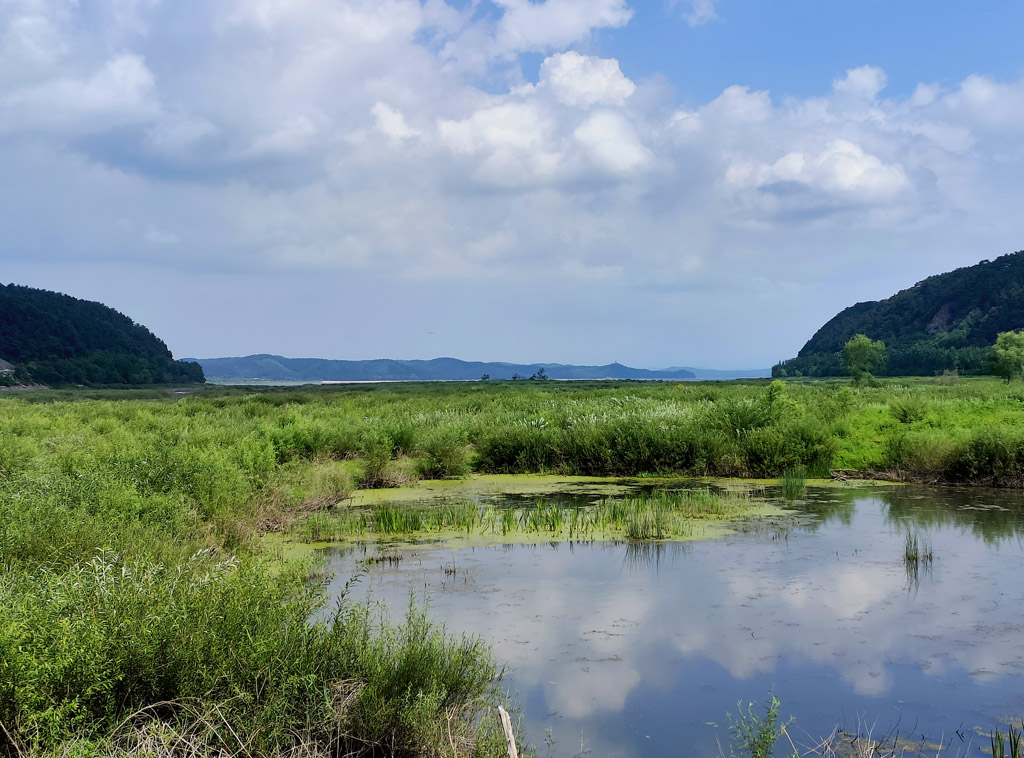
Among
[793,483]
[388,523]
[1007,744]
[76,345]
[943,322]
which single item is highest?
[943,322]

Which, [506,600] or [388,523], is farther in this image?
[388,523]

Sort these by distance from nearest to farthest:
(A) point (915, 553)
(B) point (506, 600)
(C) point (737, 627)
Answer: (C) point (737, 627) → (B) point (506, 600) → (A) point (915, 553)

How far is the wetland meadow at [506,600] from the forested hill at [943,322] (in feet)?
299

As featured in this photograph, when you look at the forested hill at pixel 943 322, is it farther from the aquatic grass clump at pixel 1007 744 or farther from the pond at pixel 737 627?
the aquatic grass clump at pixel 1007 744

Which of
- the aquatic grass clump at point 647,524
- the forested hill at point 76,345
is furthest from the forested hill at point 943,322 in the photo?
the forested hill at point 76,345

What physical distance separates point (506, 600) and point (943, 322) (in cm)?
13996

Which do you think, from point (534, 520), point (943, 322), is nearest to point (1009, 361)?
point (534, 520)

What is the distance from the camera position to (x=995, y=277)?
131 meters

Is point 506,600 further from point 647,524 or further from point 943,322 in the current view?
point 943,322

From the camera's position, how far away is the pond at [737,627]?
5.87 metres

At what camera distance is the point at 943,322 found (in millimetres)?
130375

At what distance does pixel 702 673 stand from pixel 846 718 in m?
1.22

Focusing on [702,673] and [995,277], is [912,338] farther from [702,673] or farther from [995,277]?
[702,673]

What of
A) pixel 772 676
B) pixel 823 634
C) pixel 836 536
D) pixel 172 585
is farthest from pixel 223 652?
pixel 836 536
